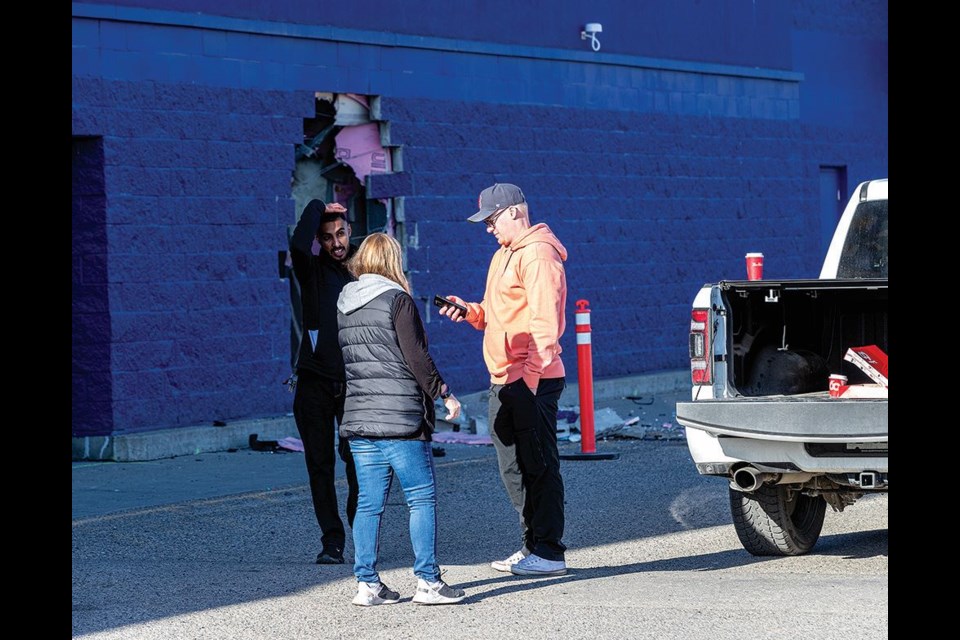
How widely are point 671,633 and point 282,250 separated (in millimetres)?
8505

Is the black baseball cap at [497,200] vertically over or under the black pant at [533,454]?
over

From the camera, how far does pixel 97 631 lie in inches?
282

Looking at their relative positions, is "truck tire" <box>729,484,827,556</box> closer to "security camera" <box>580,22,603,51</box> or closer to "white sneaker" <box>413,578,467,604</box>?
"white sneaker" <box>413,578,467,604</box>

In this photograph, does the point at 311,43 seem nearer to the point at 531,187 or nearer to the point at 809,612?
the point at 531,187

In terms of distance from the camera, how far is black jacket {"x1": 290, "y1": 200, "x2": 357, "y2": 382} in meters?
8.79

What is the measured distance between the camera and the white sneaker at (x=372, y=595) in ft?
24.8

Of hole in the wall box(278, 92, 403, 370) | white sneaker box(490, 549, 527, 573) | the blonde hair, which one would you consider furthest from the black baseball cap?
hole in the wall box(278, 92, 403, 370)

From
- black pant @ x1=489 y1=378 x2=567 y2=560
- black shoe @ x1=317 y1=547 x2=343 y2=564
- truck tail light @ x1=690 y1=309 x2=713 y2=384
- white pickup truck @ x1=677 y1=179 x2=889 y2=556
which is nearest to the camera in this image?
white pickup truck @ x1=677 y1=179 x2=889 y2=556

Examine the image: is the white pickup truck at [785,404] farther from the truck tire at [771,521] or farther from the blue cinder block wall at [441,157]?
the blue cinder block wall at [441,157]

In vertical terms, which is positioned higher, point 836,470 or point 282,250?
point 282,250

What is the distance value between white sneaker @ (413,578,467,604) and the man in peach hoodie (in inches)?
29.4

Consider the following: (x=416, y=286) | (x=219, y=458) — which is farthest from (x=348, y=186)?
(x=219, y=458)

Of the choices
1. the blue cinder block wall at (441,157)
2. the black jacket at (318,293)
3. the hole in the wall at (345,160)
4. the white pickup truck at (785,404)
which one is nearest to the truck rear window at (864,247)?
the white pickup truck at (785,404)

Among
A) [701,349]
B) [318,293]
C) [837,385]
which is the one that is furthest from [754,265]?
[318,293]
